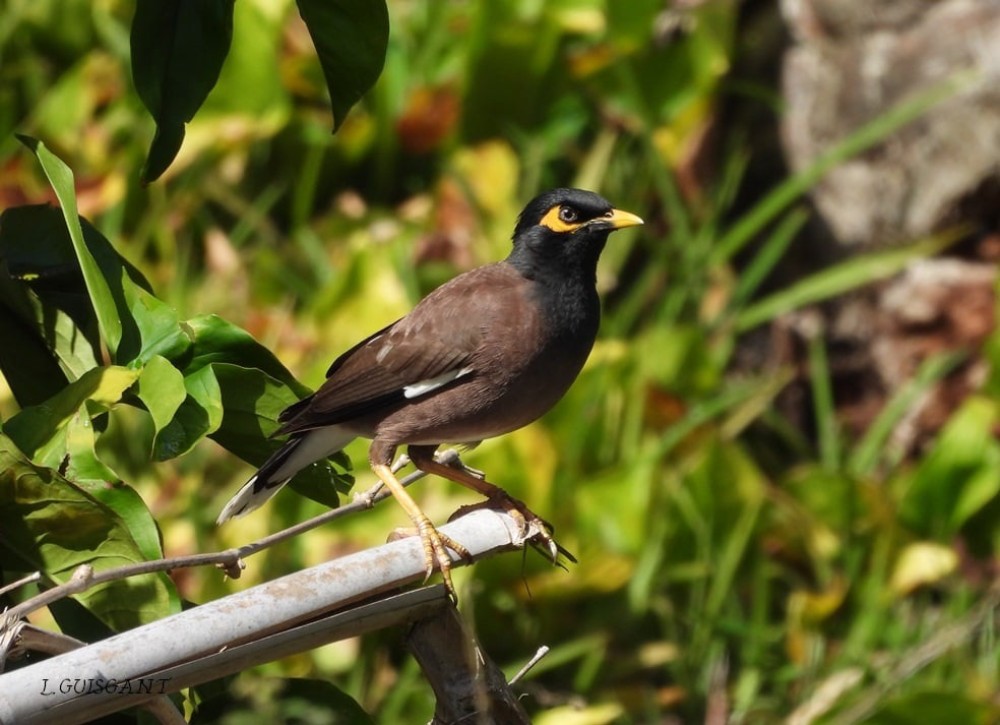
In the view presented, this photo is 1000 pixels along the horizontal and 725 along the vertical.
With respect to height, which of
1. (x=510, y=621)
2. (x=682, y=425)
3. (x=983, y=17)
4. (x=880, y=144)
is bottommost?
(x=510, y=621)

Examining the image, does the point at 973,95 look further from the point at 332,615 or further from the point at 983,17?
the point at 332,615

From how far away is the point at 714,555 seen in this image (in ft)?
15.9

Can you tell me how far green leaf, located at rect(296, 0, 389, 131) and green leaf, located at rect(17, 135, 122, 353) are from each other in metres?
0.38

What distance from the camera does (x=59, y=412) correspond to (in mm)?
2053

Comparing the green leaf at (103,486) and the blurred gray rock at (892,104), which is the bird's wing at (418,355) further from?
the blurred gray rock at (892,104)

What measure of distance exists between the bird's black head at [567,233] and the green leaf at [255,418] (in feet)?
3.34

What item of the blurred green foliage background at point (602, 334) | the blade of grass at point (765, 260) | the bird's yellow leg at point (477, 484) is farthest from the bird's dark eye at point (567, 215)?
the blade of grass at point (765, 260)

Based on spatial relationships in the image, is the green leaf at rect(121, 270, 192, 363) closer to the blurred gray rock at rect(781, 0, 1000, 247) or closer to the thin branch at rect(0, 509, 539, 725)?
the thin branch at rect(0, 509, 539, 725)

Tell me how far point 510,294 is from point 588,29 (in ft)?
9.87

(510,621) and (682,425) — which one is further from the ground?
(682,425)

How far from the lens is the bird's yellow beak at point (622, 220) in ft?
10.8

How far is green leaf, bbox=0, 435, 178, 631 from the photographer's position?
198 centimetres

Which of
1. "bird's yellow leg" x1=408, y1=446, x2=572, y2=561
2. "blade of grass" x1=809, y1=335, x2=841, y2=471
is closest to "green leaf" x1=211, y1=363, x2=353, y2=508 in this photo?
"bird's yellow leg" x1=408, y1=446, x2=572, y2=561

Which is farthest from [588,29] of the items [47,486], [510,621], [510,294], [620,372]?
[47,486]
